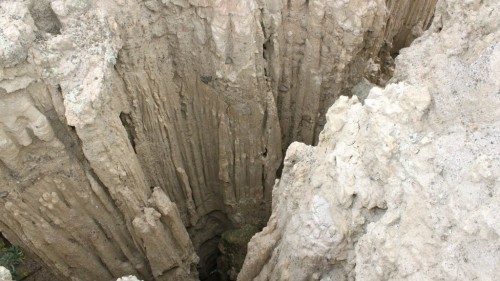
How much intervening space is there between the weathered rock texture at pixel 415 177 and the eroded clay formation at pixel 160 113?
76 millimetres

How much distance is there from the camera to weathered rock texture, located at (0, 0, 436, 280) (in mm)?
5344

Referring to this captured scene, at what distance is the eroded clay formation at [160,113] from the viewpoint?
528 centimetres

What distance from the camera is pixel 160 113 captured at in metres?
7.05

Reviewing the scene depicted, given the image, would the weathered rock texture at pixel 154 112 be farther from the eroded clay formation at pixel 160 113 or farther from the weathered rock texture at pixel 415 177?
the weathered rock texture at pixel 415 177

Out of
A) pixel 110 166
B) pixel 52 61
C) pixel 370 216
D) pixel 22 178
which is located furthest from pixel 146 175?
pixel 370 216

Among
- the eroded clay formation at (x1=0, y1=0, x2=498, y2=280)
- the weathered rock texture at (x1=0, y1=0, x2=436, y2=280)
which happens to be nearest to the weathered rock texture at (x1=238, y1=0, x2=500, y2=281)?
the eroded clay formation at (x1=0, y1=0, x2=498, y2=280)

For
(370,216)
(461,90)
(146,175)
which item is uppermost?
(461,90)

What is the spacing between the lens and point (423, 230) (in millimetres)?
3596

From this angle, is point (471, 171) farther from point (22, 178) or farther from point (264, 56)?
point (22, 178)

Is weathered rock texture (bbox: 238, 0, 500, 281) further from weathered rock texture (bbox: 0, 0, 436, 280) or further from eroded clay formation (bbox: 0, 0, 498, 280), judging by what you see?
weathered rock texture (bbox: 0, 0, 436, 280)

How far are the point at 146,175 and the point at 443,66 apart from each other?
4.67 metres

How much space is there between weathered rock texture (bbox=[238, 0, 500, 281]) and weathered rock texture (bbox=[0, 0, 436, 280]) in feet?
7.23

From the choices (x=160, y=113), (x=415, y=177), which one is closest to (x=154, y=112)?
(x=160, y=113)

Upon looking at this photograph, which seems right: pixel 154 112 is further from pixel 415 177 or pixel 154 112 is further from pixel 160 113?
pixel 415 177
